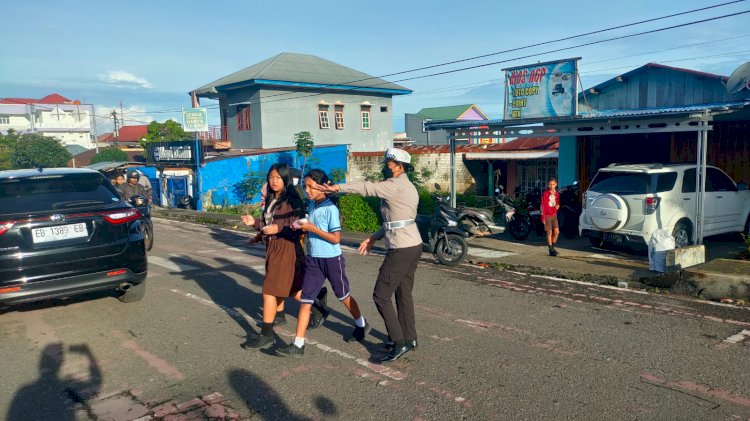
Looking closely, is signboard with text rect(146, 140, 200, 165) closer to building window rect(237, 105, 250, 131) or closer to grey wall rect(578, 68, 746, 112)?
building window rect(237, 105, 250, 131)

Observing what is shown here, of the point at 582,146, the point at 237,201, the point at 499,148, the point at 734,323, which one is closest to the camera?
the point at 734,323

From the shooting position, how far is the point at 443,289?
27.5 feet

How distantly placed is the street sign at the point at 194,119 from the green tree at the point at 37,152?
3230cm

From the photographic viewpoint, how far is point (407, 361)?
5.36m

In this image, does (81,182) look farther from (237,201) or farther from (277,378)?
(237,201)

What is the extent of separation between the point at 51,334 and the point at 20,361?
859 mm

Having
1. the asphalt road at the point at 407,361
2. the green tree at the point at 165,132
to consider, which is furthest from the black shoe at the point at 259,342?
the green tree at the point at 165,132

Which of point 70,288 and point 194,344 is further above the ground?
point 70,288

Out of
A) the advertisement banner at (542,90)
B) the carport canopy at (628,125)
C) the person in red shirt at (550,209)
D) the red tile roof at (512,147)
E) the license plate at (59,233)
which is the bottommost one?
the person in red shirt at (550,209)

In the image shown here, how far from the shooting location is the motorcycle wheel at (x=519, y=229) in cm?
1311

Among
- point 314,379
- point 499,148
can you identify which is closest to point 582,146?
point 499,148

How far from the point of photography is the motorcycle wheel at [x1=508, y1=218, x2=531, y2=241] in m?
13.1

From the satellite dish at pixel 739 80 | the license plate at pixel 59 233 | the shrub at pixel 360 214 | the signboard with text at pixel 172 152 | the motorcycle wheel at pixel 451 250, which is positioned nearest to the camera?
the license plate at pixel 59 233

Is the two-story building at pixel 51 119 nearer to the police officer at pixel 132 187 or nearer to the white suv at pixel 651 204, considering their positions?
the police officer at pixel 132 187
